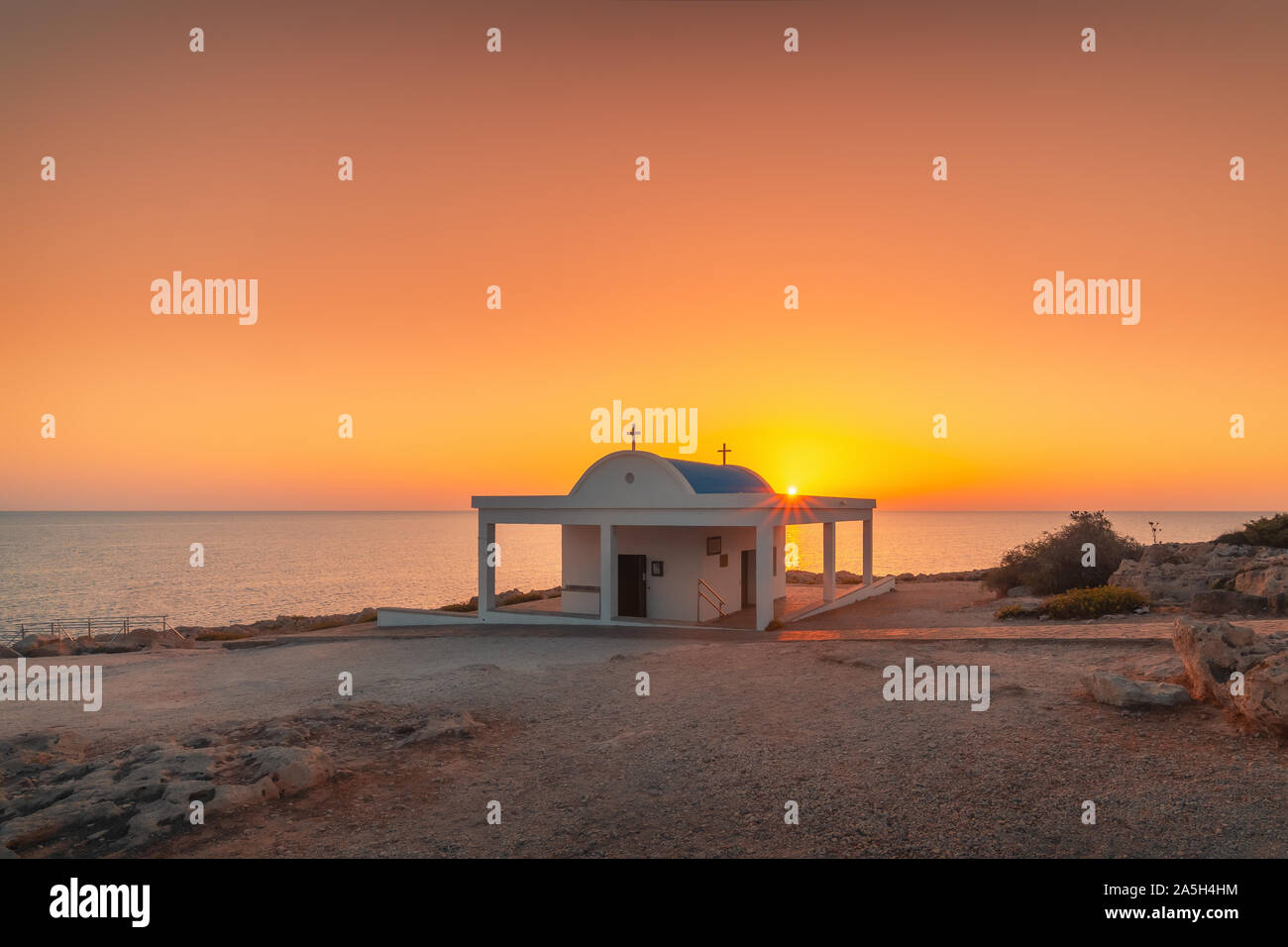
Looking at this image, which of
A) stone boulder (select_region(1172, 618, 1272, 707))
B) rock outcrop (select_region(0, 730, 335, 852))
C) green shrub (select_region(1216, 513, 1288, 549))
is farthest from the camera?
green shrub (select_region(1216, 513, 1288, 549))

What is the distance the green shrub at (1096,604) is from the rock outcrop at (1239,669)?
845cm

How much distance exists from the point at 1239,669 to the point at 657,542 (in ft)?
47.9

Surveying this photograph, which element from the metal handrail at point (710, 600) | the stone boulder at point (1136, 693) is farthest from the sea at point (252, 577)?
the stone boulder at point (1136, 693)

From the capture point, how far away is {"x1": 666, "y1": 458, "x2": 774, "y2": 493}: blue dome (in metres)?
21.1

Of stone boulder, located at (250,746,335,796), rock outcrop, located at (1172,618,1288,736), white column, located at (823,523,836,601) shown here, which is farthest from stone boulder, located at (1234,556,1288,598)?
stone boulder, located at (250,746,335,796)

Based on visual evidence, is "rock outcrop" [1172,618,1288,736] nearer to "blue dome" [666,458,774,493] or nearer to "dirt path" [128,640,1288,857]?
"dirt path" [128,640,1288,857]

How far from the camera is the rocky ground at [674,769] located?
6.41 metres

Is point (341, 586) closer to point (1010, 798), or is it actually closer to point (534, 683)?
point (534, 683)

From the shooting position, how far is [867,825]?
6.55m

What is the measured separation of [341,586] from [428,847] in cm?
6666

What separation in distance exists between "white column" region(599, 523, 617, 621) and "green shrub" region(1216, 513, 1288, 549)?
63.6ft

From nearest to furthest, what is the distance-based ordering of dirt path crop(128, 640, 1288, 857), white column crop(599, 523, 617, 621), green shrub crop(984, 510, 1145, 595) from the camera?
dirt path crop(128, 640, 1288, 857) → white column crop(599, 523, 617, 621) → green shrub crop(984, 510, 1145, 595)

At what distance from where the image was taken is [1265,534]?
23547mm
